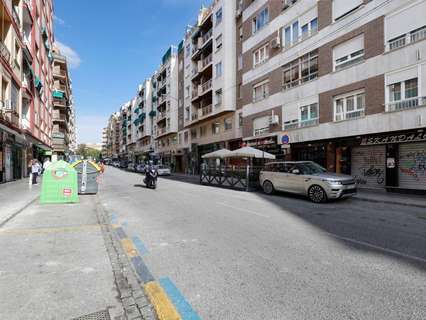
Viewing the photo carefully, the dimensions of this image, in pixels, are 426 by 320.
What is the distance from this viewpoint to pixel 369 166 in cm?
1490

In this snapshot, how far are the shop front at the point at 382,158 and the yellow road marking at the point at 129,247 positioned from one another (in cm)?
1358

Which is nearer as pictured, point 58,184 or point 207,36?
point 58,184

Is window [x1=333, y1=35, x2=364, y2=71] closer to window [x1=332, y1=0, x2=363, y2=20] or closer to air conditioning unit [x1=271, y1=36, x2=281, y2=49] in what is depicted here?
window [x1=332, y1=0, x2=363, y2=20]

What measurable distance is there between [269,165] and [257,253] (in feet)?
31.4

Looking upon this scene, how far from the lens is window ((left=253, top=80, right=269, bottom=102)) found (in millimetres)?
22188

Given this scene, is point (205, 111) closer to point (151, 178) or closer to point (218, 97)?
point (218, 97)

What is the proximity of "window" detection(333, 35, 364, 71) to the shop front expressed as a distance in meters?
4.46

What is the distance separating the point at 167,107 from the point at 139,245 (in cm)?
4335

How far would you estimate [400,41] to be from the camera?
13148 millimetres

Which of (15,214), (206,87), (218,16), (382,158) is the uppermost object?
(218,16)

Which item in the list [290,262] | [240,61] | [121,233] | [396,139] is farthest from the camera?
[240,61]

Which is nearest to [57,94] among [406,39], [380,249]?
[406,39]

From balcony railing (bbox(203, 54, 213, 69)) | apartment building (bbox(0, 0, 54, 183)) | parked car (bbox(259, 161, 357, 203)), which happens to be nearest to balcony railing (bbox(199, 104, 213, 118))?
balcony railing (bbox(203, 54, 213, 69))

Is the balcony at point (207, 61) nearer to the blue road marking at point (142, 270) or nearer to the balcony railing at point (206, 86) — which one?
the balcony railing at point (206, 86)
